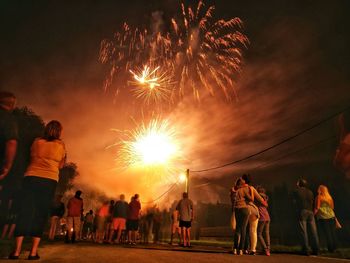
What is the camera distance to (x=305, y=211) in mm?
8078

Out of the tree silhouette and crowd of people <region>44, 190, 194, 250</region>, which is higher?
the tree silhouette

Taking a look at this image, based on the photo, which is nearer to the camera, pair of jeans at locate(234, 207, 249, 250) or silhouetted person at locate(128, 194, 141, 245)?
pair of jeans at locate(234, 207, 249, 250)

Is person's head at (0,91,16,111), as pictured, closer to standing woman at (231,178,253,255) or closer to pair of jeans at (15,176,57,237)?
pair of jeans at (15,176,57,237)

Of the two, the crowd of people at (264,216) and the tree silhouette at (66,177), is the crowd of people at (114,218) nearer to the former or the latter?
the crowd of people at (264,216)

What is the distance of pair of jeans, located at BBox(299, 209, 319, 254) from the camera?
770 cm

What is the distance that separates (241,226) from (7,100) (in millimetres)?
5647

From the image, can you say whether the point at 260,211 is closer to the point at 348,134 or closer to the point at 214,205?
the point at 348,134

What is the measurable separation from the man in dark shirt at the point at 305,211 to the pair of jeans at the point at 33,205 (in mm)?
6586

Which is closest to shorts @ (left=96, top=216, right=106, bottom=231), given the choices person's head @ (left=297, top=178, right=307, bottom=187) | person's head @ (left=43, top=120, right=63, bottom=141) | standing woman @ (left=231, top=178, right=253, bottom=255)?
standing woman @ (left=231, top=178, right=253, bottom=255)

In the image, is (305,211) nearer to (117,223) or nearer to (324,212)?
(324,212)

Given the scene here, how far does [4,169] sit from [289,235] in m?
14.6

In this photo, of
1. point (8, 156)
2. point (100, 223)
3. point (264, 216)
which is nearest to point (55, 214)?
point (100, 223)

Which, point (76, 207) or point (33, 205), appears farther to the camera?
point (76, 207)

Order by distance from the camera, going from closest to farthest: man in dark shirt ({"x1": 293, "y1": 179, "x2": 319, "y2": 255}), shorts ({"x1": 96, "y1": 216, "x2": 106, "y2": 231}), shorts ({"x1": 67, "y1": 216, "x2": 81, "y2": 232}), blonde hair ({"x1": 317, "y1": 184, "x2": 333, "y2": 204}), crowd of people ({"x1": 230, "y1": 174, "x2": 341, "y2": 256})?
1. crowd of people ({"x1": 230, "y1": 174, "x2": 341, "y2": 256})
2. man in dark shirt ({"x1": 293, "y1": 179, "x2": 319, "y2": 255})
3. blonde hair ({"x1": 317, "y1": 184, "x2": 333, "y2": 204})
4. shorts ({"x1": 67, "y1": 216, "x2": 81, "y2": 232})
5. shorts ({"x1": 96, "y1": 216, "x2": 106, "y2": 231})
